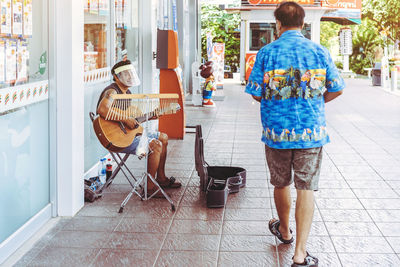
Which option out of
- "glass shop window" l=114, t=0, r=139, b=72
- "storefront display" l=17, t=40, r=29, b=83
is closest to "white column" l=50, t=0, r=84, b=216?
"storefront display" l=17, t=40, r=29, b=83

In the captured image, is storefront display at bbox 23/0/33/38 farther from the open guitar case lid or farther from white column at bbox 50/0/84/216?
the open guitar case lid

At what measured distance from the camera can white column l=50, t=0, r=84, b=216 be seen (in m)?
4.96

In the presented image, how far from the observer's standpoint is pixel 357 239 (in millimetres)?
4641

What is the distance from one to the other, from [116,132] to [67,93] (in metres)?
0.63

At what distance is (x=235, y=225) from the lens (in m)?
5.00

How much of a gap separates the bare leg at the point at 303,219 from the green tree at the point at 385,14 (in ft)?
107

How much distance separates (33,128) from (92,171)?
1.91 meters

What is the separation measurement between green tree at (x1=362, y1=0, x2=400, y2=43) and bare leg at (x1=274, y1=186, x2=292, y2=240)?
32.4 meters

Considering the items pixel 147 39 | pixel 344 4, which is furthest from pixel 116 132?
pixel 344 4

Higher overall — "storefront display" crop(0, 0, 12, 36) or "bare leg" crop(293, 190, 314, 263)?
"storefront display" crop(0, 0, 12, 36)

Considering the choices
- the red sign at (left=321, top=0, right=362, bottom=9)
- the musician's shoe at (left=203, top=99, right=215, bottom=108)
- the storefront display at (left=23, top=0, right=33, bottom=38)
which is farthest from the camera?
the red sign at (left=321, top=0, right=362, bottom=9)

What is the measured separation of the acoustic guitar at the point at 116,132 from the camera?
17.6ft

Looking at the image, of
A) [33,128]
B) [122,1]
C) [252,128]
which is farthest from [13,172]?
[252,128]

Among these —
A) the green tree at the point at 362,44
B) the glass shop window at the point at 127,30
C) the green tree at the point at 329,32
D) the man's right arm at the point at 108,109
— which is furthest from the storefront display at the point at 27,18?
the green tree at the point at 329,32
